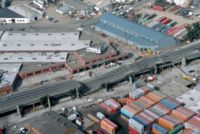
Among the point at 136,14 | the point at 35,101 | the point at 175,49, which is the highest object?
the point at 136,14

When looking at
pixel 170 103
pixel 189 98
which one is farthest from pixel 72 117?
pixel 189 98

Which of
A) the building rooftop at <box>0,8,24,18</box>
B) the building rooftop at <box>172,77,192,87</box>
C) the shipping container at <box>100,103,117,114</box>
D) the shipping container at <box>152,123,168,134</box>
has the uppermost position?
the building rooftop at <box>0,8,24,18</box>

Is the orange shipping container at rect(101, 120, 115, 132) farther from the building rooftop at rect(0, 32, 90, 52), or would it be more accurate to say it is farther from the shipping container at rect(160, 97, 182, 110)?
the building rooftop at rect(0, 32, 90, 52)

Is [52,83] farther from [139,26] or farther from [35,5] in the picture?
[35,5]

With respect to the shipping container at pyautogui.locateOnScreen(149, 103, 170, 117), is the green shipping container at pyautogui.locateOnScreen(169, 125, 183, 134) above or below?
below

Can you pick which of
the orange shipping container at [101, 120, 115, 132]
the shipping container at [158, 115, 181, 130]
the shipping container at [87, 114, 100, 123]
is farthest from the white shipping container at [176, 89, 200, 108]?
the shipping container at [87, 114, 100, 123]

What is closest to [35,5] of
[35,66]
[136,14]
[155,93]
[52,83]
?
[136,14]
